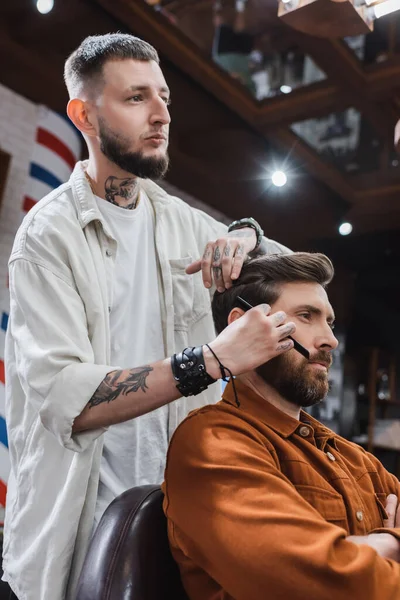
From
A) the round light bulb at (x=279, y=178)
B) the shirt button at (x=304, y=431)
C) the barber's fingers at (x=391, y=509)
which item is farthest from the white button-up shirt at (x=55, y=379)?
the round light bulb at (x=279, y=178)

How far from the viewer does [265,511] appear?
1188 mm

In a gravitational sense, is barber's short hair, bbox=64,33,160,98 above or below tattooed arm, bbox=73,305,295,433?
above

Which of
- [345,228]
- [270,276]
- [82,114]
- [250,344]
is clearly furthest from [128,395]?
[345,228]

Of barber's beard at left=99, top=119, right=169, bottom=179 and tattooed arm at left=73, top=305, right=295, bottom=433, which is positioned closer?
tattooed arm at left=73, top=305, right=295, bottom=433

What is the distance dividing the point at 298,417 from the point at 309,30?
1.55 meters

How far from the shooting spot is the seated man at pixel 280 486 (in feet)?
3.71

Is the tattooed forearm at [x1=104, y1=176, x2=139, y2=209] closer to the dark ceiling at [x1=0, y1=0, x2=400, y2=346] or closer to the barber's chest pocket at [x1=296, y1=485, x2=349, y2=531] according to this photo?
the barber's chest pocket at [x1=296, y1=485, x2=349, y2=531]

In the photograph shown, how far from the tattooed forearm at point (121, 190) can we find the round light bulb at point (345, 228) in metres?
4.89

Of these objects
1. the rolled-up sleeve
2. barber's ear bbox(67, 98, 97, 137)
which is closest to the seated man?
the rolled-up sleeve

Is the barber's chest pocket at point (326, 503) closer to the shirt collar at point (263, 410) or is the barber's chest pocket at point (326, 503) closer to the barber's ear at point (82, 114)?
the shirt collar at point (263, 410)

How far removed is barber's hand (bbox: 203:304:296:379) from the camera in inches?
52.6

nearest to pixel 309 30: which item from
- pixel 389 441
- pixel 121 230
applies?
pixel 121 230

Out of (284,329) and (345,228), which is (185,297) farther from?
(345,228)

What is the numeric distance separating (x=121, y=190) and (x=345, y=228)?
5.04 meters
